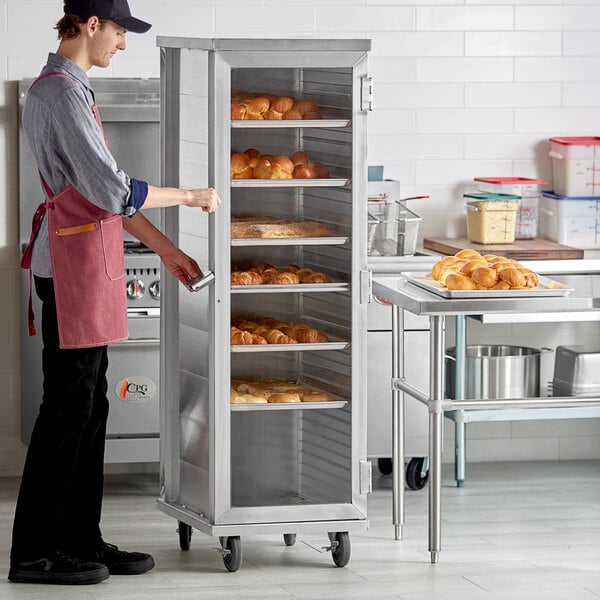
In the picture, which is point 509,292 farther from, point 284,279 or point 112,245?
point 112,245

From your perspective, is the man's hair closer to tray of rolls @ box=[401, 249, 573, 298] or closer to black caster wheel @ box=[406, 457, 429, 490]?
tray of rolls @ box=[401, 249, 573, 298]

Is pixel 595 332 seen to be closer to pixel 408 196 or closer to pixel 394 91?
pixel 408 196

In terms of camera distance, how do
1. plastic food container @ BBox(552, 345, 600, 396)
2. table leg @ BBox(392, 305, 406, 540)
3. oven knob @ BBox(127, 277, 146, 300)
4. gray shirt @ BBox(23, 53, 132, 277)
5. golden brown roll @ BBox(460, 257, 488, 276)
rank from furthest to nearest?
oven knob @ BBox(127, 277, 146, 300) < plastic food container @ BBox(552, 345, 600, 396) < table leg @ BBox(392, 305, 406, 540) < golden brown roll @ BBox(460, 257, 488, 276) < gray shirt @ BBox(23, 53, 132, 277)

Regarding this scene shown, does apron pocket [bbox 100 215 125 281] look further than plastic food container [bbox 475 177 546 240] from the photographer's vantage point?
No

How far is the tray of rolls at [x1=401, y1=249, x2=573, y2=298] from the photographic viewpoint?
12.6 ft

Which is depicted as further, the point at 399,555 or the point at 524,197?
the point at 524,197

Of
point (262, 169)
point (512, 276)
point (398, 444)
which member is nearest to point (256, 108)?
point (262, 169)

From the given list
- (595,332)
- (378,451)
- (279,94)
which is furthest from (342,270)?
(595,332)

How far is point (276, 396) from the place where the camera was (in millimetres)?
3947

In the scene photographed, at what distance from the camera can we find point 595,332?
5.67 meters

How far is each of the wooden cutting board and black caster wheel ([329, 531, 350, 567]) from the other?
5.17 feet

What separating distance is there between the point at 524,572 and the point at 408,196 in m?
2.10

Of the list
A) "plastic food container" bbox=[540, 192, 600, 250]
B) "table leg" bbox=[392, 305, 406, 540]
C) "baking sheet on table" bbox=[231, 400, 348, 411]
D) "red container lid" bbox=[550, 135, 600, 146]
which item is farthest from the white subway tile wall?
"baking sheet on table" bbox=[231, 400, 348, 411]

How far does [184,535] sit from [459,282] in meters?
1.25
